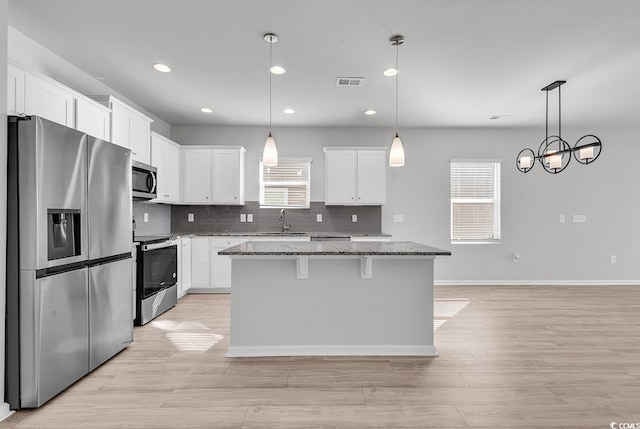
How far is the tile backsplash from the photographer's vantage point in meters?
5.75

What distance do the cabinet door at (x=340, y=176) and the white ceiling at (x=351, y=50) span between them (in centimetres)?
78

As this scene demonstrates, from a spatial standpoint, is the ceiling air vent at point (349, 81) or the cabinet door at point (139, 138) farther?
the cabinet door at point (139, 138)

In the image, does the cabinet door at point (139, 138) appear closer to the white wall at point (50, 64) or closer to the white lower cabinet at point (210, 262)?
the white wall at point (50, 64)

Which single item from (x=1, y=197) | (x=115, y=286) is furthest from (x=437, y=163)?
(x=1, y=197)

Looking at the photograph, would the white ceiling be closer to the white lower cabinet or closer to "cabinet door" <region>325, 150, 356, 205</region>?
"cabinet door" <region>325, 150, 356, 205</region>

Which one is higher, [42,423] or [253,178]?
[253,178]

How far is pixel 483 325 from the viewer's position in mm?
3695

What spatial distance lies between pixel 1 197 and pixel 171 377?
1576 mm

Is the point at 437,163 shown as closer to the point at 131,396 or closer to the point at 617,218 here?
the point at 617,218

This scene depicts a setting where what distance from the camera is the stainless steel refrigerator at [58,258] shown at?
6.75 ft

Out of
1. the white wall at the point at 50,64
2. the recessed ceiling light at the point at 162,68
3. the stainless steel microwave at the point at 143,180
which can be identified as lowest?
the stainless steel microwave at the point at 143,180

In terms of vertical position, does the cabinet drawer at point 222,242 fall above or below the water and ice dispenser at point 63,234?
below

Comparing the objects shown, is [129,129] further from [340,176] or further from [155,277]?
[340,176]
